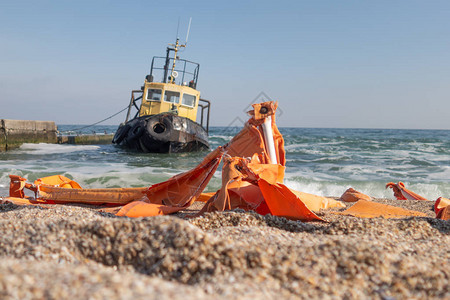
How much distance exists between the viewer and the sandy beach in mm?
1201

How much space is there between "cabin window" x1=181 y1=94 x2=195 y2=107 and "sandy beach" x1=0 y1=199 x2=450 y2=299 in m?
14.0

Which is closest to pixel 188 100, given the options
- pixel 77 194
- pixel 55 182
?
pixel 55 182

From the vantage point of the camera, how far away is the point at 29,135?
60.2ft

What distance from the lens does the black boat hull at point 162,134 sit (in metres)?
14.6

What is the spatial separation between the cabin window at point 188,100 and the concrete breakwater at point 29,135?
8.58 m

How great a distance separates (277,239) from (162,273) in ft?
2.56

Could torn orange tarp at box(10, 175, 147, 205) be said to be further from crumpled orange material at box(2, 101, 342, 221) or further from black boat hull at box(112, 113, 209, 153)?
black boat hull at box(112, 113, 209, 153)

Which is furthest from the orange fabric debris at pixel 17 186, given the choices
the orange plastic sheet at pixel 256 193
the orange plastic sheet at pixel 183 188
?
the orange plastic sheet at pixel 256 193

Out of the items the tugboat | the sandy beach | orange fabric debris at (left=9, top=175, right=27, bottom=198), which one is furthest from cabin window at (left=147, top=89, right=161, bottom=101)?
the sandy beach

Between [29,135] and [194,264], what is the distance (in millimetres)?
19583

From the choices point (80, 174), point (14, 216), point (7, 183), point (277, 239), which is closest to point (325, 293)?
point (277, 239)

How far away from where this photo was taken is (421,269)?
161cm

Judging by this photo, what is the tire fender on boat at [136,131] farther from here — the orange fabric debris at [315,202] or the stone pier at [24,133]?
the orange fabric debris at [315,202]

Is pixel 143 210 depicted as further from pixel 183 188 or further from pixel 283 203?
pixel 283 203
